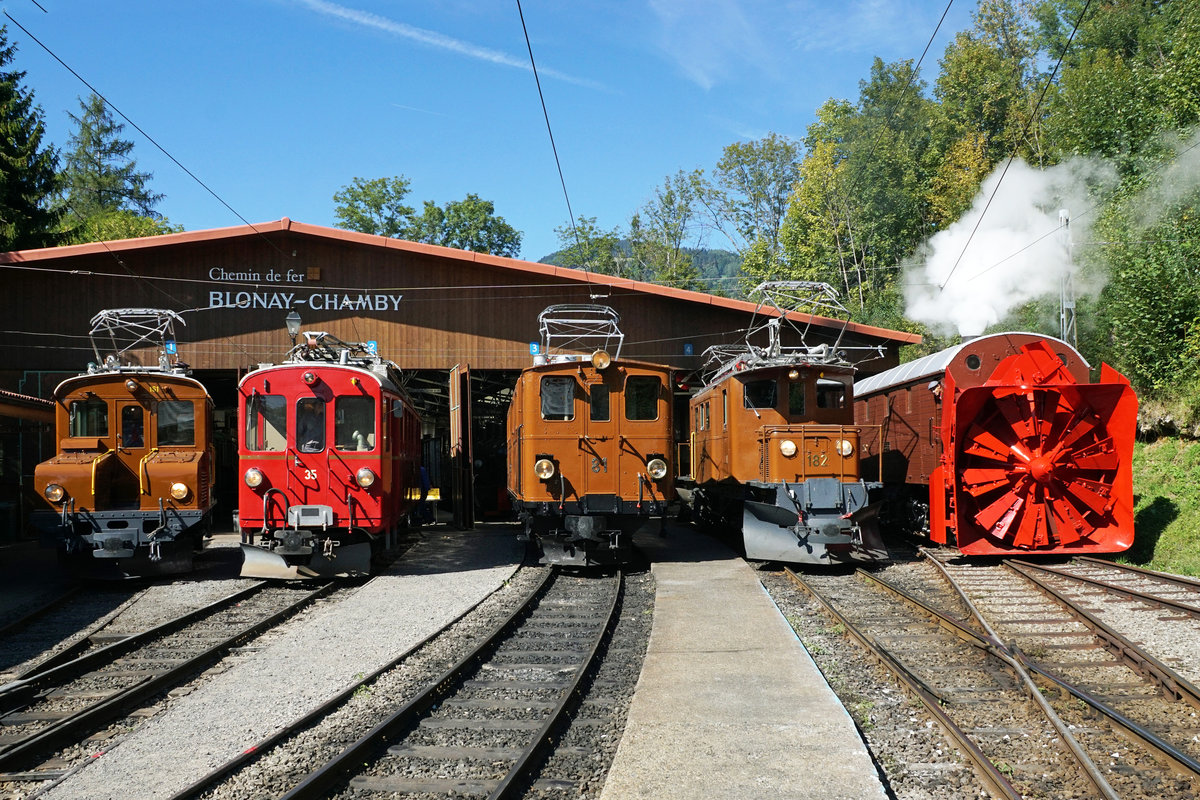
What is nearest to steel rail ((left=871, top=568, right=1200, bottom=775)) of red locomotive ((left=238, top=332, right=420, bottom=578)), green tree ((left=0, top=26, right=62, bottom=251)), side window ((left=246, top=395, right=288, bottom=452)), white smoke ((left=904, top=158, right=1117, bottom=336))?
red locomotive ((left=238, top=332, right=420, bottom=578))

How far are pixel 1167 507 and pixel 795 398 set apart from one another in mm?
6220

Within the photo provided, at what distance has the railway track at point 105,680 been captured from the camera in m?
5.76

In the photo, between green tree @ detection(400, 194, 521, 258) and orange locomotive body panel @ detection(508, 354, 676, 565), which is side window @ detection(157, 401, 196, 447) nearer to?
orange locomotive body panel @ detection(508, 354, 676, 565)

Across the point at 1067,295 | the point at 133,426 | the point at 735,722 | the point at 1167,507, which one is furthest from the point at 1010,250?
the point at 133,426

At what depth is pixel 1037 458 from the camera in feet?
40.9

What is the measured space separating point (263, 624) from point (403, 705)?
149 inches

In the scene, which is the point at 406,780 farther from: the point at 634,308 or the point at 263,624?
the point at 634,308

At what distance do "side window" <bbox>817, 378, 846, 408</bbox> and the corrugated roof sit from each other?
620 centimetres

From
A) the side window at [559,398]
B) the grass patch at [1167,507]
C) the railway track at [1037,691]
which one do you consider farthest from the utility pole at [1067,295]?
the side window at [559,398]

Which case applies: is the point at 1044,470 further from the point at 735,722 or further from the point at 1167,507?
the point at 735,722

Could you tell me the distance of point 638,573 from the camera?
13.5m

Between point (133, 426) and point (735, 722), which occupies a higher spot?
point (133, 426)

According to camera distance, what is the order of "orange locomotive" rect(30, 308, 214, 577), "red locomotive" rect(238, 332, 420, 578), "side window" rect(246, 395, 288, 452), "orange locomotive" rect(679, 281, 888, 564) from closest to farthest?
"orange locomotive" rect(30, 308, 214, 577) < "red locomotive" rect(238, 332, 420, 578) < "side window" rect(246, 395, 288, 452) < "orange locomotive" rect(679, 281, 888, 564)

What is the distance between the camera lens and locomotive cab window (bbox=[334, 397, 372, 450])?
41.1 ft
